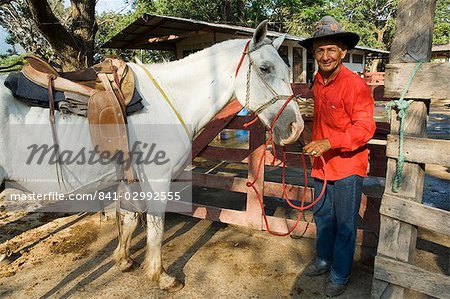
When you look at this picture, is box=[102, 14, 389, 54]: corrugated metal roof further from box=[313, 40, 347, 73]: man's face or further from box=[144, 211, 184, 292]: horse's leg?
box=[144, 211, 184, 292]: horse's leg

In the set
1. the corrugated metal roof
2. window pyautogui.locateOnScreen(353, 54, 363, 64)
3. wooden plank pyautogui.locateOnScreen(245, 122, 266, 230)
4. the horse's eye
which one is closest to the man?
the horse's eye

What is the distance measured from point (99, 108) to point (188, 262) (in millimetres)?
1839

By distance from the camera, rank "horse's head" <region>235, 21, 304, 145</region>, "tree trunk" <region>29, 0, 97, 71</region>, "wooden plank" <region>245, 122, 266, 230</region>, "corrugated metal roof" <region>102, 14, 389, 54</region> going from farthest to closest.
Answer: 1. "corrugated metal roof" <region>102, 14, 389, 54</region>
2. "tree trunk" <region>29, 0, 97, 71</region>
3. "wooden plank" <region>245, 122, 266, 230</region>
4. "horse's head" <region>235, 21, 304, 145</region>

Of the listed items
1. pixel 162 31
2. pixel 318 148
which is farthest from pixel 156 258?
pixel 162 31

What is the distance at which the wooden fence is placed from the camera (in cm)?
203

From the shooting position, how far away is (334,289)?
2.66 m

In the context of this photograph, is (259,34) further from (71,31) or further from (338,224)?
(71,31)

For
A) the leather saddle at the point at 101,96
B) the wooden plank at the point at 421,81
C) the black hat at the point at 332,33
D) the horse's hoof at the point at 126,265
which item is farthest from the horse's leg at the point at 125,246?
the wooden plank at the point at 421,81

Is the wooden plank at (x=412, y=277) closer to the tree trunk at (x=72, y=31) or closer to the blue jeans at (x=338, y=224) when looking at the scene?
the blue jeans at (x=338, y=224)

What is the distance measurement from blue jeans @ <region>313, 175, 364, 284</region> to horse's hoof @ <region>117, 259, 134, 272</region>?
6.00ft

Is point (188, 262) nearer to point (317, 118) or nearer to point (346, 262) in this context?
point (346, 262)

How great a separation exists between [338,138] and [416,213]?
2.36 ft

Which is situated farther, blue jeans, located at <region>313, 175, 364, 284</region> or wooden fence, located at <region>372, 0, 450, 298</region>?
blue jeans, located at <region>313, 175, 364, 284</region>

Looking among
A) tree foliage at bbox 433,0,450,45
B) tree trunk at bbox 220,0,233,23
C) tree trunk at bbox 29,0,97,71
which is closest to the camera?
tree trunk at bbox 29,0,97,71
